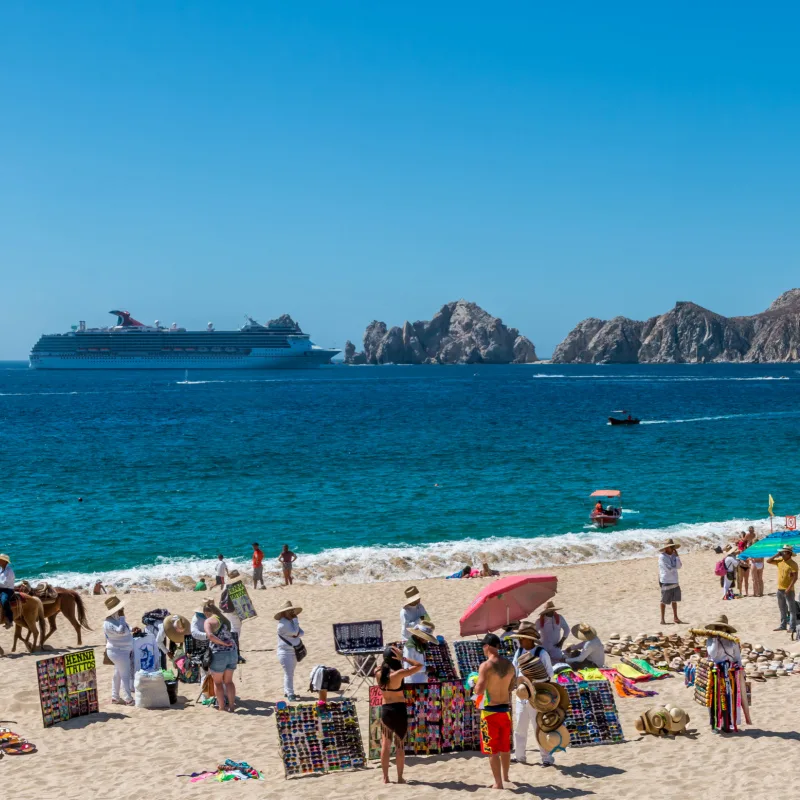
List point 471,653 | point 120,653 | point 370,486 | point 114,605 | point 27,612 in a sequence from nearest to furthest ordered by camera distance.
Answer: point 471,653, point 120,653, point 114,605, point 27,612, point 370,486

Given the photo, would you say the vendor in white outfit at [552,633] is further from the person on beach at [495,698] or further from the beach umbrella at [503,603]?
the person on beach at [495,698]

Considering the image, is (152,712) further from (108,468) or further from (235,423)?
(235,423)

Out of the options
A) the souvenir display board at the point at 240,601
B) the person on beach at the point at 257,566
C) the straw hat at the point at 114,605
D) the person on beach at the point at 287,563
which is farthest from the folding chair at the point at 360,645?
the person on beach at the point at 287,563

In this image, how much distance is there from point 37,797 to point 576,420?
64.3 metres

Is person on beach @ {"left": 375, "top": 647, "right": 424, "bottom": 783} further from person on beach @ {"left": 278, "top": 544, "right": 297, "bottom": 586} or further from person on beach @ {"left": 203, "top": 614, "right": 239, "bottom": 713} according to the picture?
person on beach @ {"left": 278, "top": 544, "right": 297, "bottom": 586}

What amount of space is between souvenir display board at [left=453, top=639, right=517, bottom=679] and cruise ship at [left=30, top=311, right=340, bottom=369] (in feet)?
518

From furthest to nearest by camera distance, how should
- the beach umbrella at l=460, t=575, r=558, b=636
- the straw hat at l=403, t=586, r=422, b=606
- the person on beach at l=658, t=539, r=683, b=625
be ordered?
the person on beach at l=658, t=539, r=683, b=625 → the beach umbrella at l=460, t=575, r=558, b=636 → the straw hat at l=403, t=586, r=422, b=606

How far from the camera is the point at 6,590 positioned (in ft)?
46.1

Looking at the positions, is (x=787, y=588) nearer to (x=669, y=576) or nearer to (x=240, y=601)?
(x=669, y=576)

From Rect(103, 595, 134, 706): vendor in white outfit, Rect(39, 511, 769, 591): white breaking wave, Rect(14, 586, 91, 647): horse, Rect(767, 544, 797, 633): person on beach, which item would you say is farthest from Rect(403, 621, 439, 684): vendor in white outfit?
Rect(39, 511, 769, 591): white breaking wave

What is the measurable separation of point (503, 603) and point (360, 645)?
7.18ft

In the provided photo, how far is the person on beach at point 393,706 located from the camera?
822 cm

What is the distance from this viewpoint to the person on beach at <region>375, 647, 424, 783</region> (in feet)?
27.0

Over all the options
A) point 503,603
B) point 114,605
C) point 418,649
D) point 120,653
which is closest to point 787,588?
point 503,603
